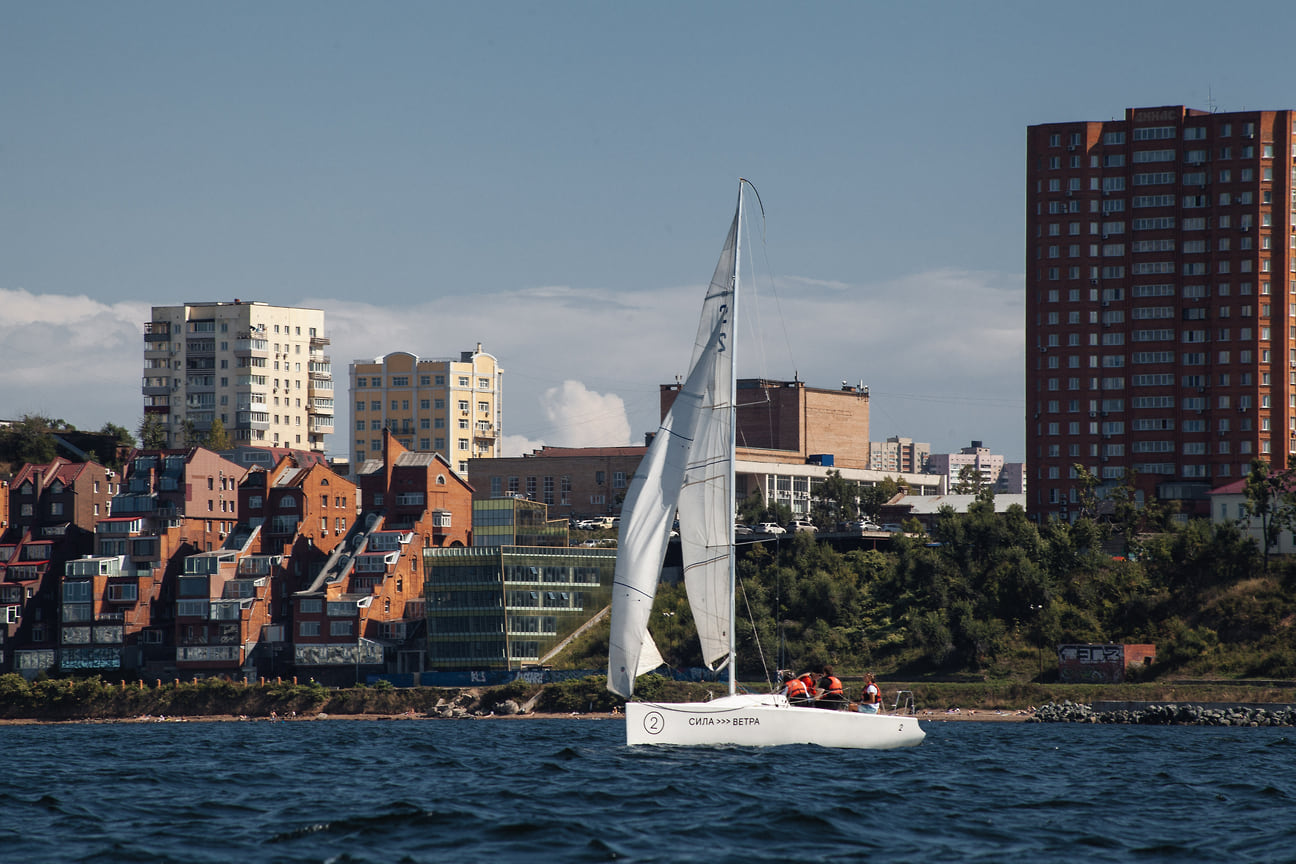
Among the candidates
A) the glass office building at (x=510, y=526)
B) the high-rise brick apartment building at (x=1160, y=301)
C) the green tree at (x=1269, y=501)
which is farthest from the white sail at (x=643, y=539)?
the high-rise brick apartment building at (x=1160, y=301)

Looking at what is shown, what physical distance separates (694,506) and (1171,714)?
4899 cm

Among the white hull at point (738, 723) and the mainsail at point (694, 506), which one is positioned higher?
the mainsail at point (694, 506)

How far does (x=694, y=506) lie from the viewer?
54.4 metres

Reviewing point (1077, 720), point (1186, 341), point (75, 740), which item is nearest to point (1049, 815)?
point (1077, 720)

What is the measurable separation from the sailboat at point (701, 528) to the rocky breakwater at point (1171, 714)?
138ft

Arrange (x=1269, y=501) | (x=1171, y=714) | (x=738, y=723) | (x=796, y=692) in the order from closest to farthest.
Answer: (x=738, y=723) < (x=796, y=692) < (x=1171, y=714) < (x=1269, y=501)

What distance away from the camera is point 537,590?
137000 mm

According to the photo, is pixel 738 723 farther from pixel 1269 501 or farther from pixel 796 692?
pixel 1269 501

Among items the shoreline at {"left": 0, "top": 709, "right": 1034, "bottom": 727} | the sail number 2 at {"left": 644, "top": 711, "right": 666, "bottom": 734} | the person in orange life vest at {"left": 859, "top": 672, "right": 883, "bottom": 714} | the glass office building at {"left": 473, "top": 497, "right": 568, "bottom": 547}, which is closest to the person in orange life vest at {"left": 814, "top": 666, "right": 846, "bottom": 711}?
the person in orange life vest at {"left": 859, "top": 672, "right": 883, "bottom": 714}

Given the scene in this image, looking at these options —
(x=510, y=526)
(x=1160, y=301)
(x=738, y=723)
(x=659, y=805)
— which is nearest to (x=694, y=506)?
(x=738, y=723)

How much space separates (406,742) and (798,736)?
3097 centimetres

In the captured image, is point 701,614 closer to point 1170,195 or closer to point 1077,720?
point 1077,720

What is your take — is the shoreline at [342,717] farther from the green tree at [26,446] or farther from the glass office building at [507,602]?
the green tree at [26,446]

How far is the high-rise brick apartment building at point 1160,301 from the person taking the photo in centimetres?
17175
